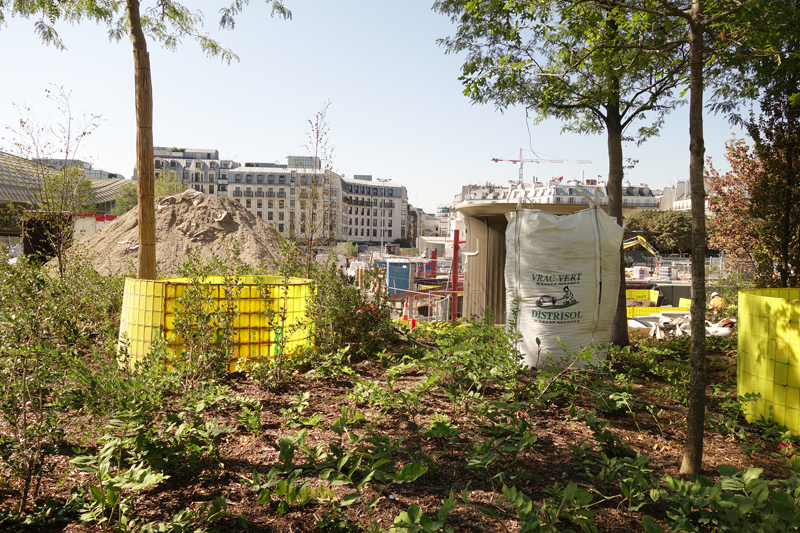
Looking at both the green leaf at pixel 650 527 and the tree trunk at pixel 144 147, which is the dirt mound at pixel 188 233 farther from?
the green leaf at pixel 650 527

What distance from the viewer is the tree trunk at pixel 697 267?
2672 millimetres

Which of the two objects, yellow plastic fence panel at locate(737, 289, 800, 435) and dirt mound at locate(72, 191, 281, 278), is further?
dirt mound at locate(72, 191, 281, 278)

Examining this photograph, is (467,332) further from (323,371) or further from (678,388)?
(678,388)

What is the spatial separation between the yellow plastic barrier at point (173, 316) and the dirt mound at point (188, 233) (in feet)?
30.0

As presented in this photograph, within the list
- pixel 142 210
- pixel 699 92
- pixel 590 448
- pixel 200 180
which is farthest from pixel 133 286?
pixel 200 180

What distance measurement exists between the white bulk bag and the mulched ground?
0.92 metres

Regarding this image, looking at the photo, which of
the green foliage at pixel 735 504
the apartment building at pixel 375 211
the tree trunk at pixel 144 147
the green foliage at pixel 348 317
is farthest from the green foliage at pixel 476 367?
the apartment building at pixel 375 211

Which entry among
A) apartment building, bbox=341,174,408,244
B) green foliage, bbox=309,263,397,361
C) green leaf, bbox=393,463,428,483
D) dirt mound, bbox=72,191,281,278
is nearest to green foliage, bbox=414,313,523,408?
green foliage, bbox=309,263,397,361

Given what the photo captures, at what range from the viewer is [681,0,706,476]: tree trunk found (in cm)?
267

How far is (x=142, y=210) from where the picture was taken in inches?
233

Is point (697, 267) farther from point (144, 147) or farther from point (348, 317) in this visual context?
point (144, 147)

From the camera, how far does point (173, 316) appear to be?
4844 millimetres

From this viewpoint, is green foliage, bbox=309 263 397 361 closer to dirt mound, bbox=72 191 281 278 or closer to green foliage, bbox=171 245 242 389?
green foliage, bbox=171 245 242 389

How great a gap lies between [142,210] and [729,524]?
20.5 ft
